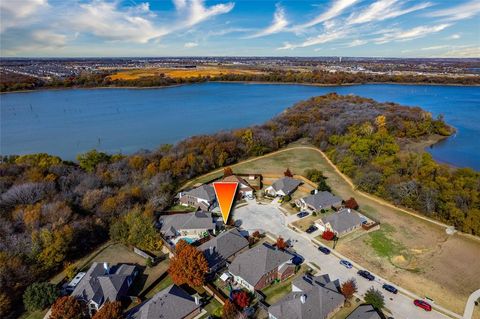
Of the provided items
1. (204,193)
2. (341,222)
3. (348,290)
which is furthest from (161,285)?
(341,222)

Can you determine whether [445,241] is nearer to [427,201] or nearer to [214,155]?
[427,201]

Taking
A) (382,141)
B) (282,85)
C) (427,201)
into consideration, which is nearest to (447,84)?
(282,85)

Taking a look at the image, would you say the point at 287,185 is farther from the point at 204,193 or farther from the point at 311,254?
the point at 311,254

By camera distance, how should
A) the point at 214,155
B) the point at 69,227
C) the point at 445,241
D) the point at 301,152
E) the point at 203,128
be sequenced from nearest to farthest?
the point at 69,227
the point at 445,241
the point at 214,155
the point at 301,152
the point at 203,128

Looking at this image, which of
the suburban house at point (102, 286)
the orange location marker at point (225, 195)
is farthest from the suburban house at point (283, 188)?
the suburban house at point (102, 286)

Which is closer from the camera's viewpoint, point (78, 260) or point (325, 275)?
point (325, 275)
